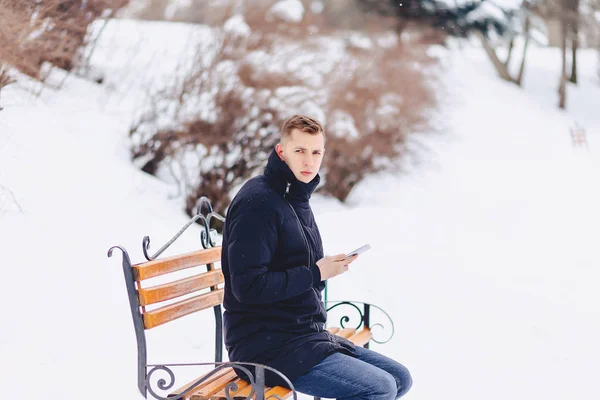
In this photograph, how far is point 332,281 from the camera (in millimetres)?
6191

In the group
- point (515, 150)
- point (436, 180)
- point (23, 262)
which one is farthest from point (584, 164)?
point (23, 262)

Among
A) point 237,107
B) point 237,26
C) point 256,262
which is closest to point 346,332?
point 256,262

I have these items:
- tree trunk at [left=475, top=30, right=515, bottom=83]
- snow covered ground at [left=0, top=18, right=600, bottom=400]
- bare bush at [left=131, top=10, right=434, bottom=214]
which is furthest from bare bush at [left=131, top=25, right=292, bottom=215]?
tree trunk at [left=475, top=30, right=515, bottom=83]

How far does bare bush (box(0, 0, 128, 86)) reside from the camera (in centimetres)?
582

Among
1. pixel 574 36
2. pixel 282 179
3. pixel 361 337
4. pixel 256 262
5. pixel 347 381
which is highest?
pixel 574 36

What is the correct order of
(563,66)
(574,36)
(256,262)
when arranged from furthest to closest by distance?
(574,36), (563,66), (256,262)

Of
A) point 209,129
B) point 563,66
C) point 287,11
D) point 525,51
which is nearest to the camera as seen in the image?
point 209,129

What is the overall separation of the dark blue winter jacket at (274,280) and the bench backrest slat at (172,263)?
1.18 ft

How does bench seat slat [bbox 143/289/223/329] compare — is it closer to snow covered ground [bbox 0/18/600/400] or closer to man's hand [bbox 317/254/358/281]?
man's hand [bbox 317/254/358/281]

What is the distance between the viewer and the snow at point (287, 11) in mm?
8930

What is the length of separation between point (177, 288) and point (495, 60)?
59.1 ft

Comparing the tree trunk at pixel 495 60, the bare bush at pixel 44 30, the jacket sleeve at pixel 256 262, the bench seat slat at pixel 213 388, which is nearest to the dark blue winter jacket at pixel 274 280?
the jacket sleeve at pixel 256 262

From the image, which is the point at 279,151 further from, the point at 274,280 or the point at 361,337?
the point at 361,337

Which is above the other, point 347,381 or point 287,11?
point 287,11
